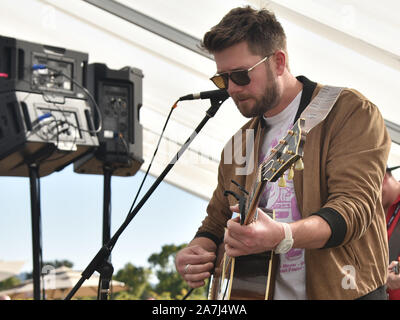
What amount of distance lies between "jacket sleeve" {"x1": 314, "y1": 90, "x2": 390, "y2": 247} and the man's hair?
1.15ft

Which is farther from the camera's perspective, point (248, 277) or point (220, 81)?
point (220, 81)

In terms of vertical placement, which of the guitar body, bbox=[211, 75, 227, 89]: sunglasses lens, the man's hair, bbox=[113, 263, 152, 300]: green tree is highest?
the man's hair

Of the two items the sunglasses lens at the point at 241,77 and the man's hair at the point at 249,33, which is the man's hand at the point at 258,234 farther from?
the man's hair at the point at 249,33

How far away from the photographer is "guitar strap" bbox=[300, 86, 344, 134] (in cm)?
175

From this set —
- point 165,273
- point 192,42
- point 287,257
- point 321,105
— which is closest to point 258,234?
point 287,257

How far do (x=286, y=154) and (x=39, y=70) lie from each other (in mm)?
2725

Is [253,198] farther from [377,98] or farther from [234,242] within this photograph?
[377,98]

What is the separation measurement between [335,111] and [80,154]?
2430 mm

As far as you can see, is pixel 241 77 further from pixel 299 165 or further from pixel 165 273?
pixel 165 273

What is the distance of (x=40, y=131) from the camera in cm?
370

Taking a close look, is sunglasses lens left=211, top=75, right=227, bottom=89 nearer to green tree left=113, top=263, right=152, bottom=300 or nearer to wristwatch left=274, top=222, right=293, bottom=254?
wristwatch left=274, top=222, right=293, bottom=254

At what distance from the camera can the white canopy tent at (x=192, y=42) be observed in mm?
3664

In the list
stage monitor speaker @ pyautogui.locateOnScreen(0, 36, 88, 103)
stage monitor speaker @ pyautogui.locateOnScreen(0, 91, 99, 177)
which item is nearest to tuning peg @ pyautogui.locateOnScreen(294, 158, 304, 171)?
stage monitor speaker @ pyautogui.locateOnScreen(0, 91, 99, 177)
